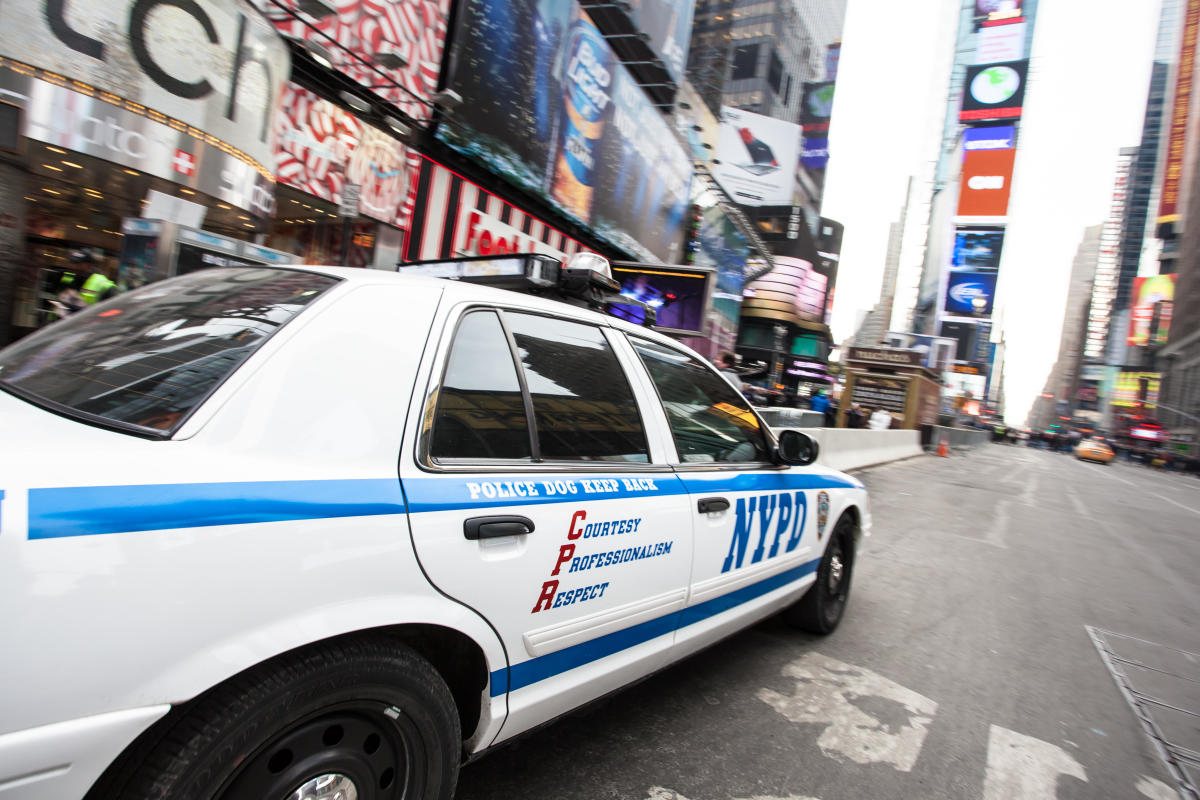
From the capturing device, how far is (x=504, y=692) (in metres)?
1.87

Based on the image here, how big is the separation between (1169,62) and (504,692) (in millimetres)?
188667

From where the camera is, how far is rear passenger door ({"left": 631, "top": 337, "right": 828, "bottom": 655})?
105 inches

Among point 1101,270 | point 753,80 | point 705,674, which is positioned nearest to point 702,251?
point 705,674

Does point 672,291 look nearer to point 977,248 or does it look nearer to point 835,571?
point 835,571

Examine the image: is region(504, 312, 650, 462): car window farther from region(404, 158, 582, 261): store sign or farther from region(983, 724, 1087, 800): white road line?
region(404, 158, 582, 261): store sign

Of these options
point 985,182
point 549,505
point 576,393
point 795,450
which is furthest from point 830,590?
point 985,182

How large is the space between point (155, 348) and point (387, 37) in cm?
1127

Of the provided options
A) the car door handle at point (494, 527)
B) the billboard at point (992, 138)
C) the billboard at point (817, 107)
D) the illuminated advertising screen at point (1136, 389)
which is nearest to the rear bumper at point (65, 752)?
the car door handle at point (494, 527)

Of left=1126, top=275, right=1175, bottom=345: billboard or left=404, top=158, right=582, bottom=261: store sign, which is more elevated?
left=1126, top=275, right=1175, bottom=345: billboard

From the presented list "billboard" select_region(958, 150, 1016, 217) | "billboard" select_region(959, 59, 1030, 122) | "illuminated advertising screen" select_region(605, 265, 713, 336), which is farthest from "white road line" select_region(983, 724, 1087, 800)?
"billboard" select_region(959, 59, 1030, 122)

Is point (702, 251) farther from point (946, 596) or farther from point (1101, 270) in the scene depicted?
point (1101, 270)

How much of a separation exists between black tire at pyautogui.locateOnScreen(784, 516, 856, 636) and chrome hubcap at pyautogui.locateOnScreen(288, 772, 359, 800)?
2999mm

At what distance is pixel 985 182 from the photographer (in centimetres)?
9981

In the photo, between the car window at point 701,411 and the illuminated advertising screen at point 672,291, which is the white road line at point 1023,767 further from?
the illuminated advertising screen at point 672,291
